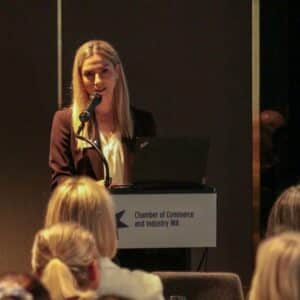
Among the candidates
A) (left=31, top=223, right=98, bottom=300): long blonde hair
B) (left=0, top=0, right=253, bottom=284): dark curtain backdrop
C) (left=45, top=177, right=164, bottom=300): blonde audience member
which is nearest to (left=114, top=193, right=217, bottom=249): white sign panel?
(left=45, top=177, right=164, bottom=300): blonde audience member

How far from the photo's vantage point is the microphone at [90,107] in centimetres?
355

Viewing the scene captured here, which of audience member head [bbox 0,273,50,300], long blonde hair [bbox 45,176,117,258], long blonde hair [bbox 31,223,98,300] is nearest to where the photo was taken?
audience member head [bbox 0,273,50,300]

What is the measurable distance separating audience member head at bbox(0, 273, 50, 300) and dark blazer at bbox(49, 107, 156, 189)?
5.71 feet

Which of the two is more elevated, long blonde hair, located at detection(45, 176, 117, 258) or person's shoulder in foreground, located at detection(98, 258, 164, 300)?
long blonde hair, located at detection(45, 176, 117, 258)

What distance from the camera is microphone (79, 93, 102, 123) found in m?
3.55

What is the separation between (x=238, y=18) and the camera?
5.64 m

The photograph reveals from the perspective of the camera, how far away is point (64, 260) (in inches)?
92.9

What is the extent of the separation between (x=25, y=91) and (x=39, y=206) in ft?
2.45

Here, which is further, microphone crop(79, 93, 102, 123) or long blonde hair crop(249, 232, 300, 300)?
microphone crop(79, 93, 102, 123)

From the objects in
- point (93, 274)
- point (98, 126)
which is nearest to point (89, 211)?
point (93, 274)

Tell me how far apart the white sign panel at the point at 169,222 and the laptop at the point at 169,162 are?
7 centimetres

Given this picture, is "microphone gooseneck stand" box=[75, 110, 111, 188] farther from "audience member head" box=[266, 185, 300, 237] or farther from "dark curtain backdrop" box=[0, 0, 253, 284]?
"dark curtain backdrop" box=[0, 0, 253, 284]

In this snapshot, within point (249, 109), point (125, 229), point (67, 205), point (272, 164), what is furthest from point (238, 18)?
point (67, 205)

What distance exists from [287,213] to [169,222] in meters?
0.65
